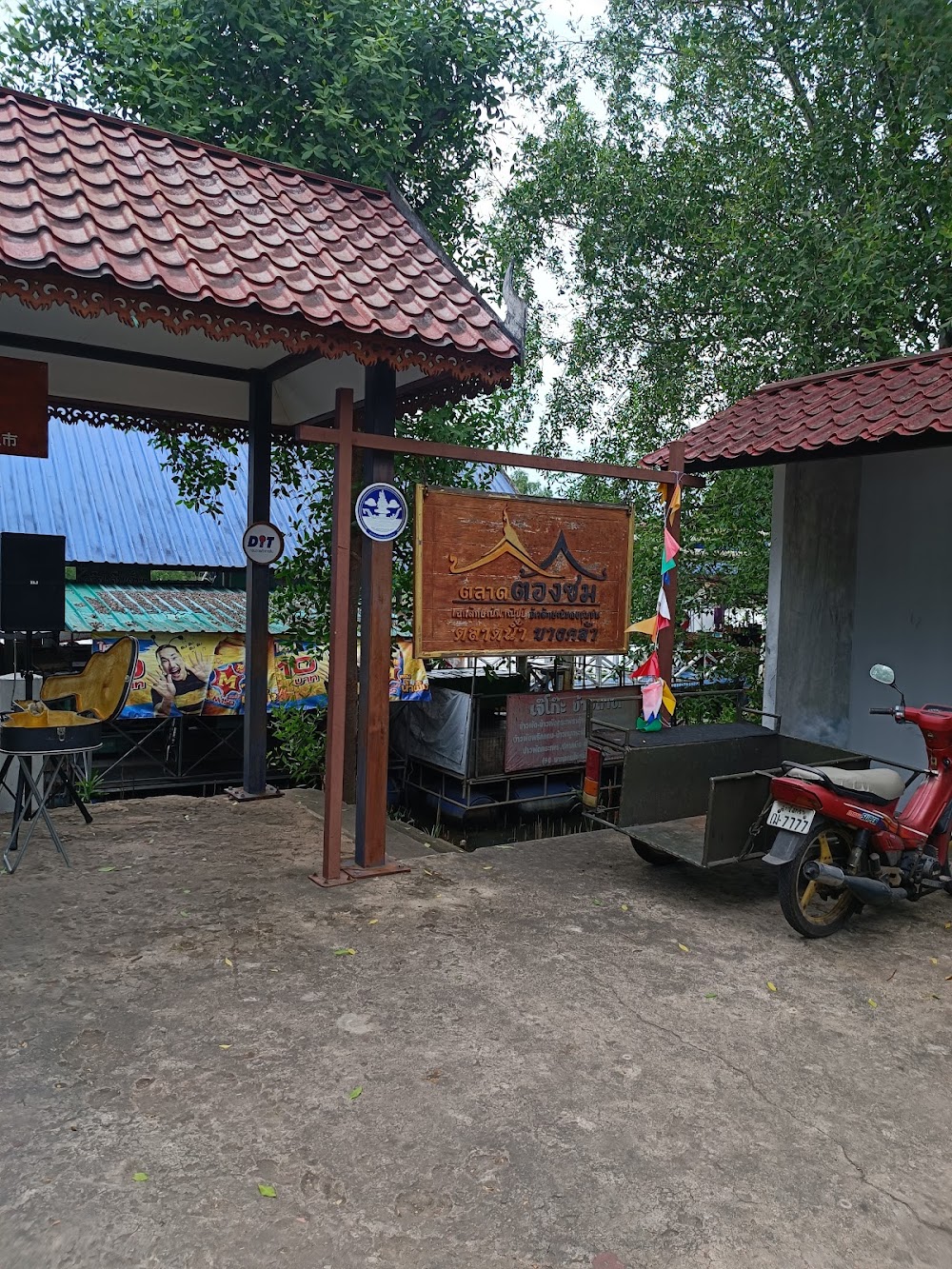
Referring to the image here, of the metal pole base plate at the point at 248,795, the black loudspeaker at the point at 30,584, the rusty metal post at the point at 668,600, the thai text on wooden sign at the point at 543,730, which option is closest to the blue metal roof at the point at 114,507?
the black loudspeaker at the point at 30,584

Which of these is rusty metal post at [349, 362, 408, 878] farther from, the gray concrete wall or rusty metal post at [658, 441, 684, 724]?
the gray concrete wall

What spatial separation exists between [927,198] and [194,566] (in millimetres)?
10013

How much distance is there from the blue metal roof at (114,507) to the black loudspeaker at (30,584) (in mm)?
3704

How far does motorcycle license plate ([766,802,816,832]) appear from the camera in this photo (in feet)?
15.9

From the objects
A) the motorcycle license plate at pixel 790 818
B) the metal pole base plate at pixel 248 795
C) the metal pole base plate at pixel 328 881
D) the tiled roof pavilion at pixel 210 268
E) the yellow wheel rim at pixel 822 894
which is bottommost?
the metal pole base plate at pixel 248 795

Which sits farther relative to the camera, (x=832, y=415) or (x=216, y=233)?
(x=832, y=415)

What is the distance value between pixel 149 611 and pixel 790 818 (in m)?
8.09

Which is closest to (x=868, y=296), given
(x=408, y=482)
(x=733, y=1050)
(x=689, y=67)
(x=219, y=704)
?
(x=689, y=67)

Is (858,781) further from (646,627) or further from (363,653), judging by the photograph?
(363,653)

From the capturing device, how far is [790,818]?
4.94 metres

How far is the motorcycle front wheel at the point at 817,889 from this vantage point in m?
4.82

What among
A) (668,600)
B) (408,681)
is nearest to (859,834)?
(668,600)

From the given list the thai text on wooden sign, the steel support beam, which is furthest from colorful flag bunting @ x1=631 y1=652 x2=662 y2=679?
the steel support beam

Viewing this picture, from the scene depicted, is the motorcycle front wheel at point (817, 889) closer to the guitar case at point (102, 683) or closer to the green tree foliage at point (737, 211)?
the guitar case at point (102, 683)
